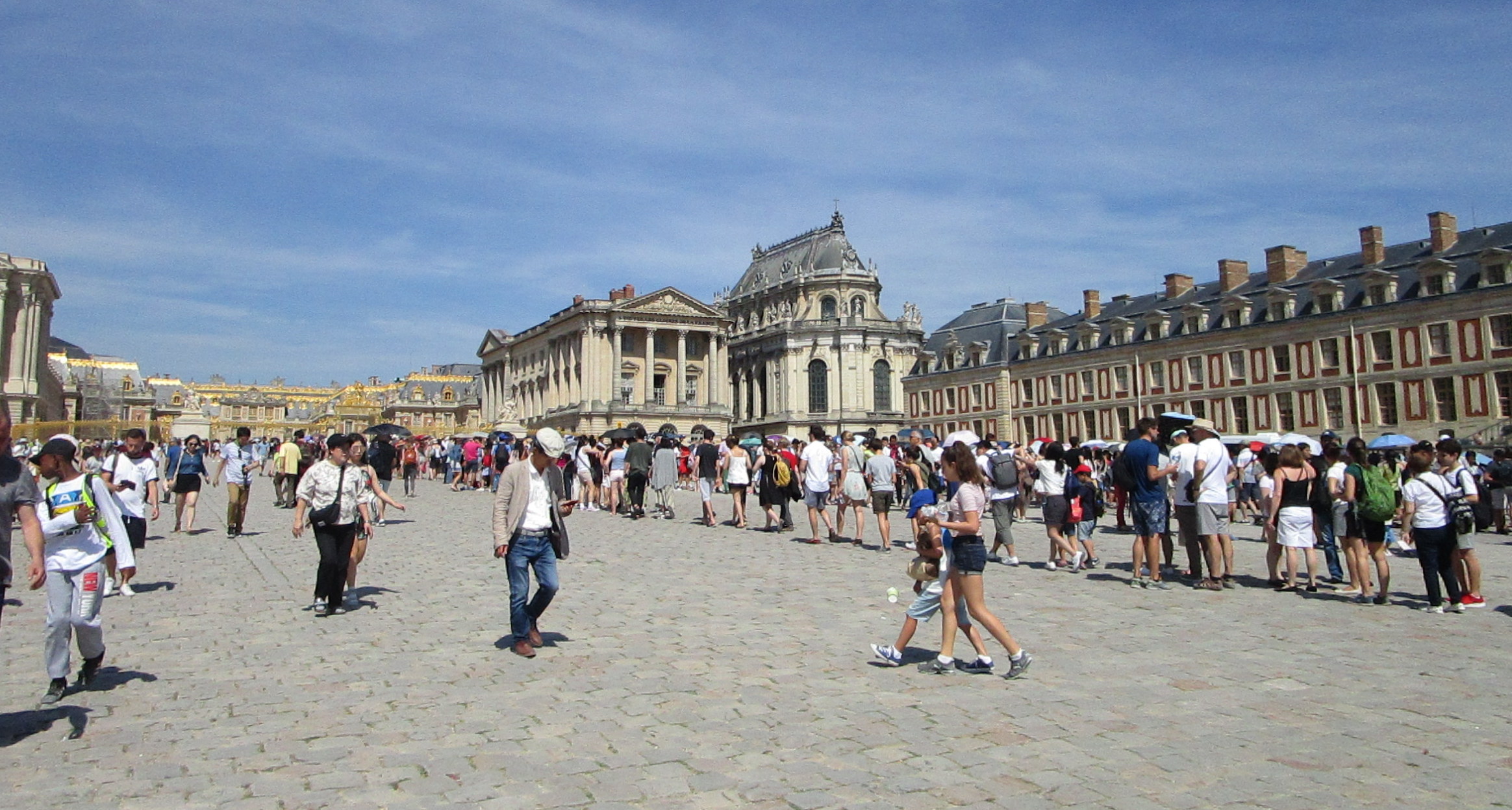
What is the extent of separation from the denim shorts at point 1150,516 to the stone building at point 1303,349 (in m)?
34.5

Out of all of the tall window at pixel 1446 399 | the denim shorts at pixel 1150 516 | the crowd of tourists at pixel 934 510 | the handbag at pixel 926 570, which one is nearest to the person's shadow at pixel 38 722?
the crowd of tourists at pixel 934 510

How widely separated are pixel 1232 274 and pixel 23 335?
65763 millimetres

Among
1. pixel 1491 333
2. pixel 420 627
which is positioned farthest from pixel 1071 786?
pixel 1491 333

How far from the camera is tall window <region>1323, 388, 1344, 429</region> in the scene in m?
43.6

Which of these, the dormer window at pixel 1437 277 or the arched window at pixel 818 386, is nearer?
the dormer window at pixel 1437 277

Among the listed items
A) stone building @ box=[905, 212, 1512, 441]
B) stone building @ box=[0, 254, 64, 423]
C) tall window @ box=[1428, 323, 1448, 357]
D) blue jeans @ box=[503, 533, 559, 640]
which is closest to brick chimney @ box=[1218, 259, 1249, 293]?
stone building @ box=[905, 212, 1512, 441]

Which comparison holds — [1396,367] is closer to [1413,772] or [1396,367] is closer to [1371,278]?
[1371,278]

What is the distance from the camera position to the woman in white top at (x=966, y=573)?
280 inches

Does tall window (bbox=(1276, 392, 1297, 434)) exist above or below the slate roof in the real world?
below

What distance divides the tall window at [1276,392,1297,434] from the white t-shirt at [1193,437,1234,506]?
38.6 metres

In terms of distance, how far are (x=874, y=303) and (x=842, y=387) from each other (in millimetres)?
7749

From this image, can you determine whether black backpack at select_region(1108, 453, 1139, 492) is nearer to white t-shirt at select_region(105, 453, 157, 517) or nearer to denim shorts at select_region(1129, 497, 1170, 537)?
denim shorts at select_region(1129, 497, 1170, 537)

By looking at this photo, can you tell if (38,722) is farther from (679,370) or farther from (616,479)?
(679,370)

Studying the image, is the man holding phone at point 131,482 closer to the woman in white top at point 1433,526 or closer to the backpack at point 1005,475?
the backpack at point 1005,475
